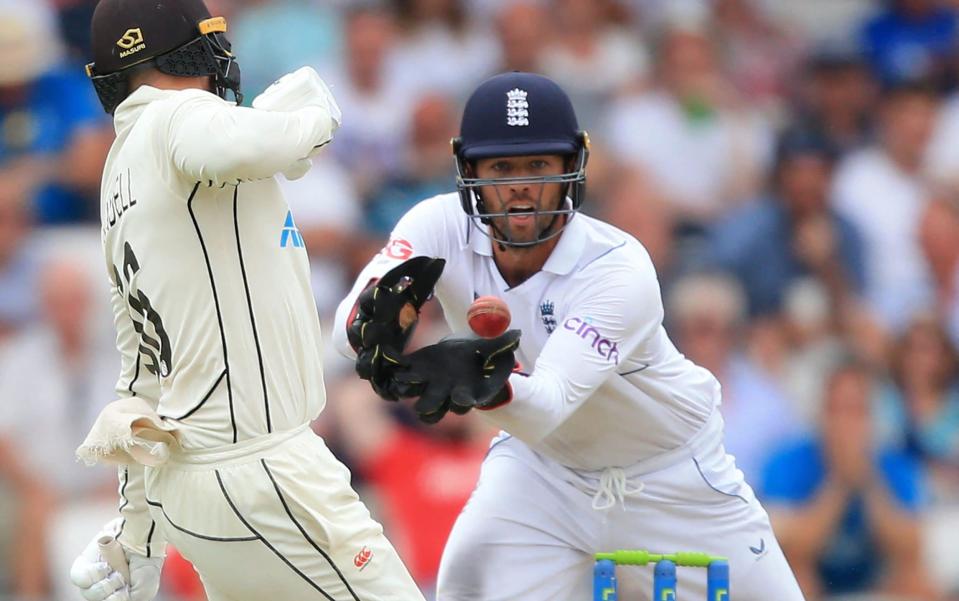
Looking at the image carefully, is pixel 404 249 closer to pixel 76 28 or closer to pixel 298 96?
pixel 298 96

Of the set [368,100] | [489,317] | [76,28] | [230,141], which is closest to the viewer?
[230,141]

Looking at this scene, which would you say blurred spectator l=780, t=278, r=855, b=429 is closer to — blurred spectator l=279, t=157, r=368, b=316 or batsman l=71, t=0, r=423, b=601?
blurred spectator l=279, t=157, r=368, b=316

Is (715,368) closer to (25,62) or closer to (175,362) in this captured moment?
(25,62)

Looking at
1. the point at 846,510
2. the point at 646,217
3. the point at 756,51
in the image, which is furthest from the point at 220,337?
the point at 756,51

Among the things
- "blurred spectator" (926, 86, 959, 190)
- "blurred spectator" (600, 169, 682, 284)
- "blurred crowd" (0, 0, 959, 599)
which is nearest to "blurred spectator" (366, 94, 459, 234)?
"blurred crowd" (0, 0, 959, 599)

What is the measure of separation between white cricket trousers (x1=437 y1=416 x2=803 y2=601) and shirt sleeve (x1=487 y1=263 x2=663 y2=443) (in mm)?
477

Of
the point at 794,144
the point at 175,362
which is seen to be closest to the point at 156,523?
the point at 175,362

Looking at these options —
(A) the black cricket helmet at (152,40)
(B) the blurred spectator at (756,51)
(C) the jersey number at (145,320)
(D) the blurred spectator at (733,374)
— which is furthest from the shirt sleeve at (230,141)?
(B) the blurred spectator at (756,51)

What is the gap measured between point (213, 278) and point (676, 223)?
16.2 ft

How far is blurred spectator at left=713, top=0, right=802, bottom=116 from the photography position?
9.27 metres

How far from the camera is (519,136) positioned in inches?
175

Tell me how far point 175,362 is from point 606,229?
1.34 meters

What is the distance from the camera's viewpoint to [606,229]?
4.59 m

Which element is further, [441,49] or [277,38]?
[441,49]
